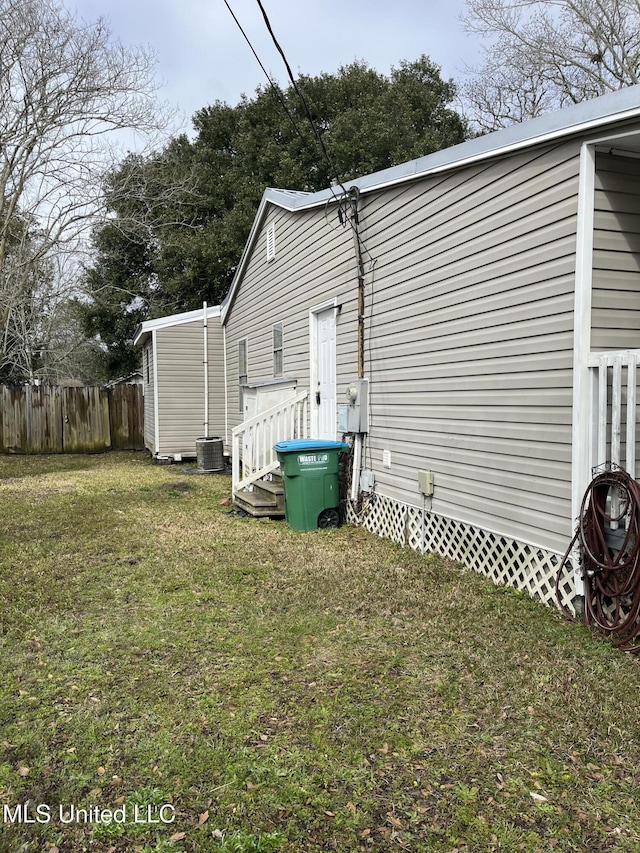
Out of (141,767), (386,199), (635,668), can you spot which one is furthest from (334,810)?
(386,199)


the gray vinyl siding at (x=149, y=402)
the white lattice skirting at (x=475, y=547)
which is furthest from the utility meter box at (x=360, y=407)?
the gray vinyl siding at (x=149, y=402)

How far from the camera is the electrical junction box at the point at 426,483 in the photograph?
5.59 m

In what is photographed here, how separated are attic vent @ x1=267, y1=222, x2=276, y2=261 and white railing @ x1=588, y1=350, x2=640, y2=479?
708 centimetres

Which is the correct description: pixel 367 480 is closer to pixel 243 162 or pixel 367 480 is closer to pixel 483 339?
pixel 483 339

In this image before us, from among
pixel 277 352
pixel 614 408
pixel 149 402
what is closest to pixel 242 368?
pixel 277 352

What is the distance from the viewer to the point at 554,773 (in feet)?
8.14

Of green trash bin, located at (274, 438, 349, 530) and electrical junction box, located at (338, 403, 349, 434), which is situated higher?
electrical junction box, located at (338, 403, 349, 434)

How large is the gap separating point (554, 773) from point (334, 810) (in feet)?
2.91

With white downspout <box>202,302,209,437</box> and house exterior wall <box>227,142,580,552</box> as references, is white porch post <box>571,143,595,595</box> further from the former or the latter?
white downspout <box>202,302,209,437</box>

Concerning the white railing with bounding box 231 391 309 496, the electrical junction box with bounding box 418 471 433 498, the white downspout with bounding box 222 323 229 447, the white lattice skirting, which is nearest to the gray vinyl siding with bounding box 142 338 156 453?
the white downspout with bounding box 222 323 229 447

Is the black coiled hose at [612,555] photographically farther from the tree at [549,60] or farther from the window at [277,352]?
the tree at [549,60]

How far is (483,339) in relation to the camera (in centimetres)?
489

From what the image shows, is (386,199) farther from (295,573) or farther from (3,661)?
(3,661)

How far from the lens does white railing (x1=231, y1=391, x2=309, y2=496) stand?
26.3 feet
